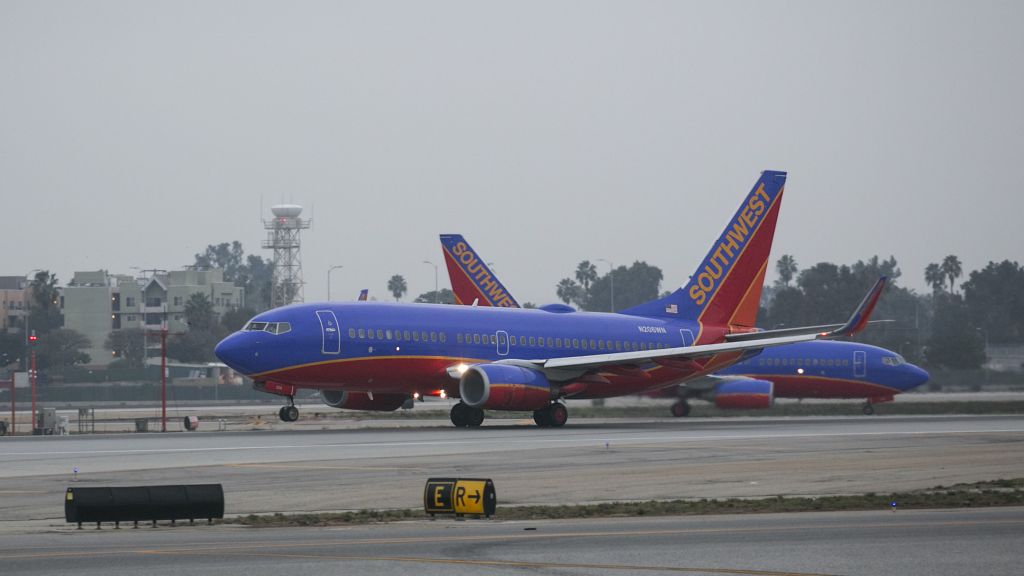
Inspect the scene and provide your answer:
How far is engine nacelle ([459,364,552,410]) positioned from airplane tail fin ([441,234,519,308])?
71.0 feet

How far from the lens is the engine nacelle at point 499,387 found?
43562 mm

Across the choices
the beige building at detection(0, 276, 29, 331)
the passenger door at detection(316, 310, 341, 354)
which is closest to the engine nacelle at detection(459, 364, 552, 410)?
the passenger door at detection(316, 310, 341, 354)

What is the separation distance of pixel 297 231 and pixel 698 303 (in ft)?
395

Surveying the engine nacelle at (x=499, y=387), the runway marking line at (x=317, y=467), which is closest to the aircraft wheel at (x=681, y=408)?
the engine nacelle at (x=499, y=387)

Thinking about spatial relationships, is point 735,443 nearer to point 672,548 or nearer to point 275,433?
point 275,433

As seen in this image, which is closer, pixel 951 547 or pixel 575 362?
pixel 951 547

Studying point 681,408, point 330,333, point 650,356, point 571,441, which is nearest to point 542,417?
point 650,356

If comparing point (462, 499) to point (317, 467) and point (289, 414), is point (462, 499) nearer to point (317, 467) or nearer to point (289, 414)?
point (317, 467)

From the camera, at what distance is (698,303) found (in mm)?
53250

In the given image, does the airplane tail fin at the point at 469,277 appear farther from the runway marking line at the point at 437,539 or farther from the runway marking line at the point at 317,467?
the runway marking line at the point at 437,539

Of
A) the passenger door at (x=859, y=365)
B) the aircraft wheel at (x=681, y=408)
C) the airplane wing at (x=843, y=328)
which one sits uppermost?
the airplane wing at (x=843, y=328)

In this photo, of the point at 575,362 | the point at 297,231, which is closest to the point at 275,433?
the point at 575,362

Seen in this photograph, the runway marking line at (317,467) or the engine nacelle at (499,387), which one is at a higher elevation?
the engine nacelle at (499,387)

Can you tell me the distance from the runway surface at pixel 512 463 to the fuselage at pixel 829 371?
17.3 meters
